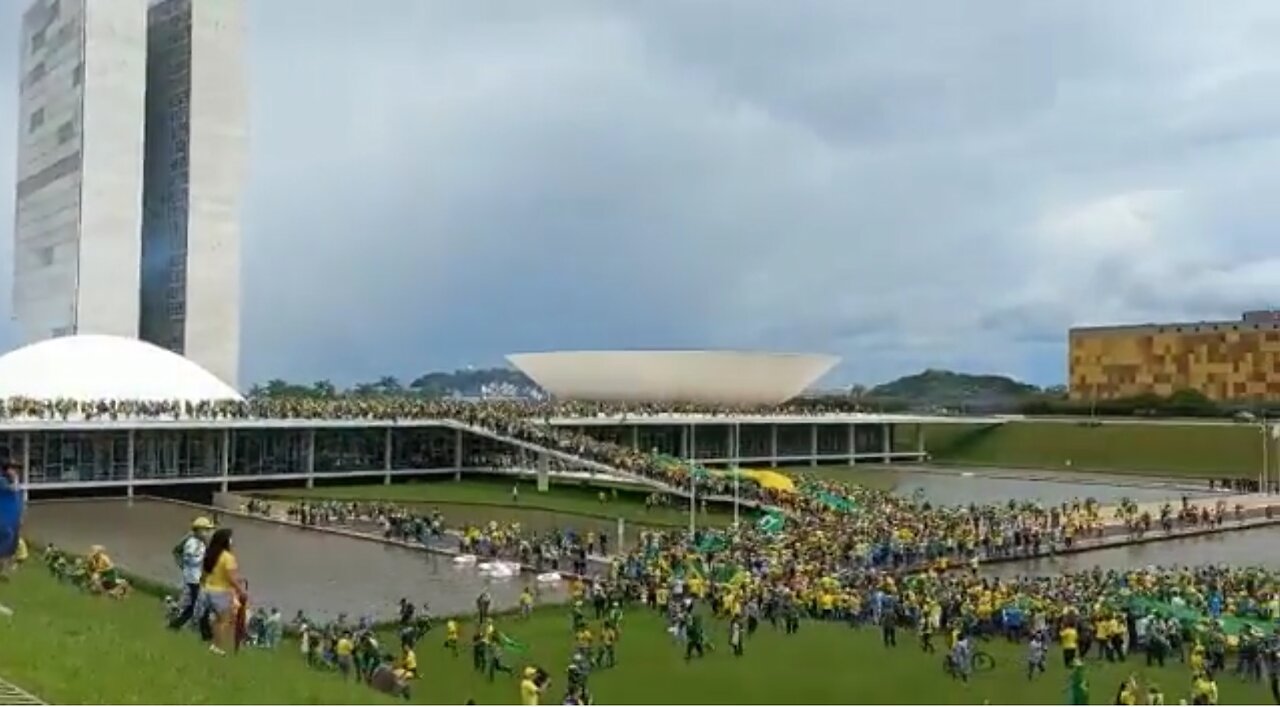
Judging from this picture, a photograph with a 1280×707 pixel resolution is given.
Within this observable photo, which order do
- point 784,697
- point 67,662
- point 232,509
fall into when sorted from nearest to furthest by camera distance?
point 67,662, point 784,697, point 232,509

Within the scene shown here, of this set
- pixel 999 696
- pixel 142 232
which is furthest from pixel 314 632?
pixel 142 232

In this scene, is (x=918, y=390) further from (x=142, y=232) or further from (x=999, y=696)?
(x=999, y=696)

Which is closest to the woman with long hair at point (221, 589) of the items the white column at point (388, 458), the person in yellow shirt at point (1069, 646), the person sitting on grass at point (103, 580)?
the person sitting on grass at point (103, 580)

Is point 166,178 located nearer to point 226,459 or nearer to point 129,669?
point 226,459

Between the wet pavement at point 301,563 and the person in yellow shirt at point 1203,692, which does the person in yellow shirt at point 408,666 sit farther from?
the person in yellow shirt at point 1203,692

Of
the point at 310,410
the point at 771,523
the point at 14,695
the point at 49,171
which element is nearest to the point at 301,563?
the point at 771,523

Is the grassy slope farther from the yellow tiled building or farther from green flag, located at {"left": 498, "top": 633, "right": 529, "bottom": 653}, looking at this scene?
the yellow tiled building

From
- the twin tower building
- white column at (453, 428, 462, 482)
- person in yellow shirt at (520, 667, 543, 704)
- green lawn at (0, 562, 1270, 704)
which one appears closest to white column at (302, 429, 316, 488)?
white column at (453, 428, 462, 482)
